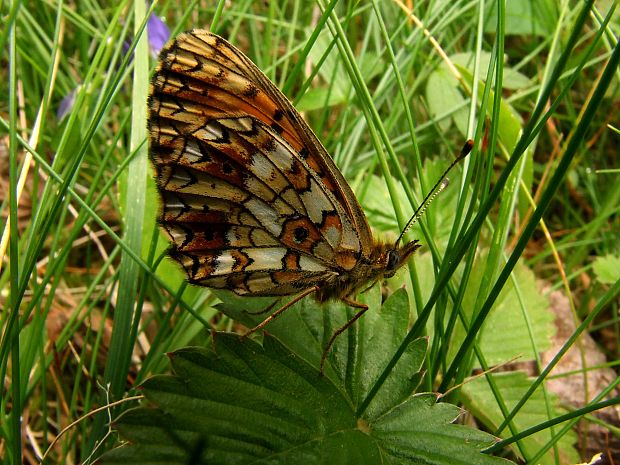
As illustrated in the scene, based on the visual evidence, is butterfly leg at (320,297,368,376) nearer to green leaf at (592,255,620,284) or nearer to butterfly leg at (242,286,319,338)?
butterfly leg at (242,286,319,338)

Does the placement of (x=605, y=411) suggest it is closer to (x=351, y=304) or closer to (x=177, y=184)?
(x=351, y=304)

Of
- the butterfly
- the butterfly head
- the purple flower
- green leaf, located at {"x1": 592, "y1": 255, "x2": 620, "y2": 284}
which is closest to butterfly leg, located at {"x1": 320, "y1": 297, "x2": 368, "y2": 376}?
the butterfly

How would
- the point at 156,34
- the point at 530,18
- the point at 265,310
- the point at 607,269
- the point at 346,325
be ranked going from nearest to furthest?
the point at 346,325
the point at 265,310
the point at 607,269
the point at 156,34
the point at 530,18

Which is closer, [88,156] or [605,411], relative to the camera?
[605,411]

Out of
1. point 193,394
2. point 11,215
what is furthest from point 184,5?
point 193,394

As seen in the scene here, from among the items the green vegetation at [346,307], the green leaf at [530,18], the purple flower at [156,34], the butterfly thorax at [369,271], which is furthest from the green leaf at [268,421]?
the green leaf at [530,18]

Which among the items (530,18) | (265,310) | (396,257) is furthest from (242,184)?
(530,18)

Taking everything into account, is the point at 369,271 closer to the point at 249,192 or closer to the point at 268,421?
the point at 249,192
